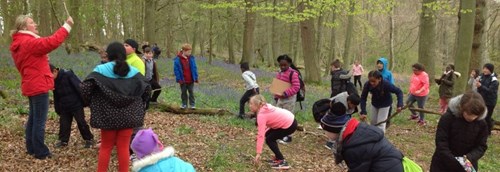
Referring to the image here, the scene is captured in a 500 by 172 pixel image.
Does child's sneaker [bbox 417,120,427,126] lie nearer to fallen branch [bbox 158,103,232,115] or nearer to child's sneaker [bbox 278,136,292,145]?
child's sneaker [bbox 278,136,292,145]

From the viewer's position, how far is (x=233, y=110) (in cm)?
1086

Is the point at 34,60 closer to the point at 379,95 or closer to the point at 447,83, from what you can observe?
the point at 379,95

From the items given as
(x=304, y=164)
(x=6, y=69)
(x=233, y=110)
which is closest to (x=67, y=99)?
(x=304, y=164)

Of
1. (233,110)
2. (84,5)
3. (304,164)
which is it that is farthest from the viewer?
(84,5)

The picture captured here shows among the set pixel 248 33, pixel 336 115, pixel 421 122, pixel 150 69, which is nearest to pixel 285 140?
pixel 336 115

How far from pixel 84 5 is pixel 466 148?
60.2 feet

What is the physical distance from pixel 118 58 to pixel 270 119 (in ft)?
8.42

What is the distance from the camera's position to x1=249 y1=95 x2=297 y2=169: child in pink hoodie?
6.05 metres

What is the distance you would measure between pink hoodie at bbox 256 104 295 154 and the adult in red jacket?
289cm

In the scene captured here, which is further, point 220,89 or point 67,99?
point 220,89

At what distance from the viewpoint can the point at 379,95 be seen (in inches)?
317

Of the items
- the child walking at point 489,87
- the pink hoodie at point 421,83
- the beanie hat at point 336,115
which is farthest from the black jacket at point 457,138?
the pink hoodie at point 421,83

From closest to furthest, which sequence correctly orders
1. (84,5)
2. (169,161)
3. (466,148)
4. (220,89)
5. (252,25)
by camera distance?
(169,161) → (466,148) → (220,89) → (84,5) → (252,25)

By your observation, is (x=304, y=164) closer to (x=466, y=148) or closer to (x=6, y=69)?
(x=466, y=148)
